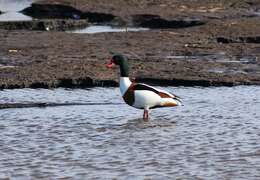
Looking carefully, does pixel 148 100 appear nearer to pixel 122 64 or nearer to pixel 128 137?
pixel 122 64

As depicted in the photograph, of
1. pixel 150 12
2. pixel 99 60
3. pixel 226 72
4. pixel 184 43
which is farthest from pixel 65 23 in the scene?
pixel 226 72

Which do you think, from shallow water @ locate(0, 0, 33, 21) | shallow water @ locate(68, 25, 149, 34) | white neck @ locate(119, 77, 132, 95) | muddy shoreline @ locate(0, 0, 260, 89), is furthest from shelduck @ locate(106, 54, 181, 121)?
shallow water @ locate(0, 0, 33, 21)

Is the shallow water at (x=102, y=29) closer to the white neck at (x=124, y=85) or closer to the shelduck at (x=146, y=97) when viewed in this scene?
the white neck at (x=124, y=85)

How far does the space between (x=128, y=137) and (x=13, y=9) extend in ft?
71.7

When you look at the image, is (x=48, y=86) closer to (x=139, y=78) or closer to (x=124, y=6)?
(x=139, y=78)

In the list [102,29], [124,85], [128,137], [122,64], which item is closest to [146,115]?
[124,85]

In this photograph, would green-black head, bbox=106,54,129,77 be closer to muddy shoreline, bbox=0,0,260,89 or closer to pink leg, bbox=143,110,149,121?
pink leg, bbox=143,110,149,121

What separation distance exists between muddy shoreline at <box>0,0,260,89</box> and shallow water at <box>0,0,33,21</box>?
6.24 feet

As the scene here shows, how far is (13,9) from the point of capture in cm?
3256

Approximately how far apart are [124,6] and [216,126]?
1830 centimetres

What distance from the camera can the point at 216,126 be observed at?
476 inches

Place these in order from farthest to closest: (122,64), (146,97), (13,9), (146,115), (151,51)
→ (13,9)
(151,51)
(122,64)
(146,115)
(146,97)

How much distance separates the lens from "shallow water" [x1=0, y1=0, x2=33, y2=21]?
2859cm

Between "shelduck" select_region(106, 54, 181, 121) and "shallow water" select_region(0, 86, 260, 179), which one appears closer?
"shallow water" select_region(0, 86, 260, 179)
